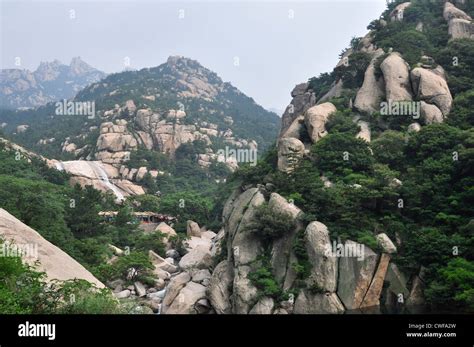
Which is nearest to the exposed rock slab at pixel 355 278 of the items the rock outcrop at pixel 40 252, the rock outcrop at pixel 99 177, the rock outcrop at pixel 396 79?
the rock outcrop at pixel 40 252

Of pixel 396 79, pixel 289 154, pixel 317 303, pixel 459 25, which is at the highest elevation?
pixel 459 25

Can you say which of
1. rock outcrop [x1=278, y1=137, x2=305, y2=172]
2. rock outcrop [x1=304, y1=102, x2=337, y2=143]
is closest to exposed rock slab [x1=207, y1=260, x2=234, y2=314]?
rock outcrop [x1=278, y1=137, x2=305, y2=172]

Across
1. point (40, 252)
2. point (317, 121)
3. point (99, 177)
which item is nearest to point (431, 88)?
point (317, 121)

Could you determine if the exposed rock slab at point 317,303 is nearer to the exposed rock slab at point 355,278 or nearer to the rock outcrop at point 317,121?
the exposed rock slab at point 355,278

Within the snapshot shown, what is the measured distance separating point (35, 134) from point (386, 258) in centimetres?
7132

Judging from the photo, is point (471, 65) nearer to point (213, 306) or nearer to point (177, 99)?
point (213, 306)

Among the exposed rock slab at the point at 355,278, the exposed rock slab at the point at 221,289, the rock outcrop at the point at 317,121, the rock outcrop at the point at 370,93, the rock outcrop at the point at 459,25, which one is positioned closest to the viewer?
the exposed rock slab at the point at 355,278

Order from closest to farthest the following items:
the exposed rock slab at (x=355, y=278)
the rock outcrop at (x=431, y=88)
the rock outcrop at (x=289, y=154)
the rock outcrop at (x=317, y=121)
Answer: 1. the exposed rock slab at (x=355, y=278)
2. the rock outcrop at (x=289, y=154)
3. the rock outcrop at (x=431, y=88)
4. the rock outcrop at (x=317, y=121)

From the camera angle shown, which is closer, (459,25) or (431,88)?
(431,88)

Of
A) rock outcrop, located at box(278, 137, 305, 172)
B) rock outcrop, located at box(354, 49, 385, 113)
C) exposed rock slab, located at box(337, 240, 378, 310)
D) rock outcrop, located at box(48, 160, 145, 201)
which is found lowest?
exposed rock slab, located at box(337, 240, 378, 310)

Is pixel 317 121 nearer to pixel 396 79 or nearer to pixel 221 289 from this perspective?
pixel 396 79

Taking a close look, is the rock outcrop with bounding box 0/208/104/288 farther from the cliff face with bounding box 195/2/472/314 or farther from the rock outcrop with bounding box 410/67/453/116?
the rock outcrop with bounding box 410/67/453/116
